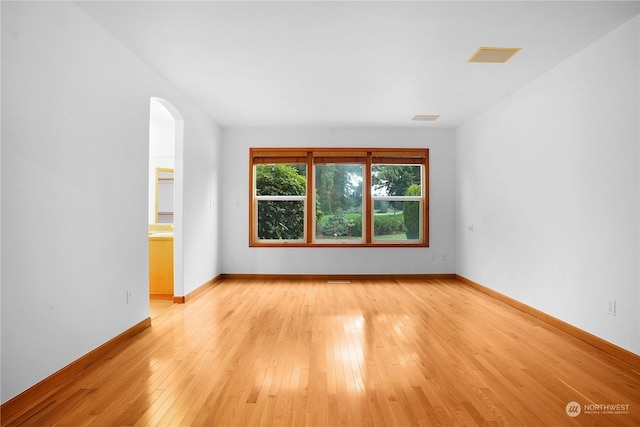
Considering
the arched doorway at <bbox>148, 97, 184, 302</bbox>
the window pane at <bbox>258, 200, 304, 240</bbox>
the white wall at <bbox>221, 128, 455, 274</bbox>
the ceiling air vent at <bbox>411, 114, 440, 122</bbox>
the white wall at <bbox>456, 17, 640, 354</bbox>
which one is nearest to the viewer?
the white wall at <bbox>456, 17, 640, 354</bbox>

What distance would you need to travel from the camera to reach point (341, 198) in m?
6.75

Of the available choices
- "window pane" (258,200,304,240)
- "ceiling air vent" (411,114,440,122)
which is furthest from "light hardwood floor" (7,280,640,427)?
"ceiling air vent" (411,114,440,122)

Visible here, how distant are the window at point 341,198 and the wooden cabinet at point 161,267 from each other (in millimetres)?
1941

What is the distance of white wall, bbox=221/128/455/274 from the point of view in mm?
6594

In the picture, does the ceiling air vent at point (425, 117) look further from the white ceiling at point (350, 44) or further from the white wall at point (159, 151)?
the white wall at point (159, 151)

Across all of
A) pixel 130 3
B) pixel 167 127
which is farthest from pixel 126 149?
pixel 167 127

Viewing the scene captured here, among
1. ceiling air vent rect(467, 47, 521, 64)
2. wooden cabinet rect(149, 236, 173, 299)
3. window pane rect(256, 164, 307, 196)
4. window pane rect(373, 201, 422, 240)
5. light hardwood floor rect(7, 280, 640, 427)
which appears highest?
ceiling air vent rect(467, 47, 521, 64)

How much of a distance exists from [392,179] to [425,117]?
131 cm

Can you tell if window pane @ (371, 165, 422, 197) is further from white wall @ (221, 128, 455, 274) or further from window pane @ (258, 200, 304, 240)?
window pane @ (258, 200, 304, 240)

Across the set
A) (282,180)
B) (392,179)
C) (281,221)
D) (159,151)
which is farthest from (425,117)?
(159,151)

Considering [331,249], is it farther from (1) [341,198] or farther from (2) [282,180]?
(2) [282,180]

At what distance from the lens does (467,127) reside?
6113 mm

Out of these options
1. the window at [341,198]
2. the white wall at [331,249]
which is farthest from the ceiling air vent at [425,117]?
the window at [341,198]

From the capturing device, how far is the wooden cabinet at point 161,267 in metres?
4.91
